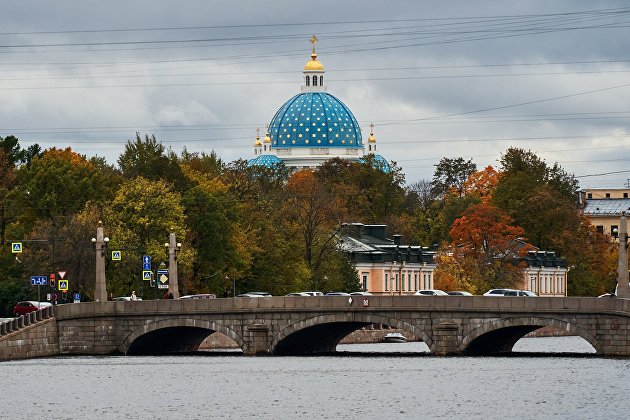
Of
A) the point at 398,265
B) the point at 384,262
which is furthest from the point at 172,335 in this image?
the point at 398,265

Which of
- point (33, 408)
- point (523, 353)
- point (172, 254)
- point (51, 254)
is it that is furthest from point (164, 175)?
point (33, 408)

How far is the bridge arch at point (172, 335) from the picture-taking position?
116 metres

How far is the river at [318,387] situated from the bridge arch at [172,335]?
163 cm

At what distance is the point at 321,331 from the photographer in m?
122

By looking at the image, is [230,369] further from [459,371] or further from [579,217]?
[579,217]

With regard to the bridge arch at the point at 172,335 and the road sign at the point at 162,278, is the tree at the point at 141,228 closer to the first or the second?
the bridge arch at the point at 172,335

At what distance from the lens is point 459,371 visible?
10419 centimetres

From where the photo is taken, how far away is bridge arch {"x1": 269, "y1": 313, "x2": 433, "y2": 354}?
372 ft

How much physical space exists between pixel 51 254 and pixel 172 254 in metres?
20.6

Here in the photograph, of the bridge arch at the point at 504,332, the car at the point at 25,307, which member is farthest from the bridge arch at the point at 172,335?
the car at the point at 25,307

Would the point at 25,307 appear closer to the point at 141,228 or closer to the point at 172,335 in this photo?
the point at 141,228

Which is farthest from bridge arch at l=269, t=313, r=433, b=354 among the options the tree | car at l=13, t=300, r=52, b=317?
car at l=13, t=300, r=52, b=317

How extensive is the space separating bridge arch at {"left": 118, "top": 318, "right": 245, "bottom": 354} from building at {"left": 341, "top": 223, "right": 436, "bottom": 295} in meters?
47.8

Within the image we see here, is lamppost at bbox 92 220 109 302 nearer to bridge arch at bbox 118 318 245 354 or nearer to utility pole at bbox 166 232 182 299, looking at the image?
bridge arch at bbox 118 318 245 354
